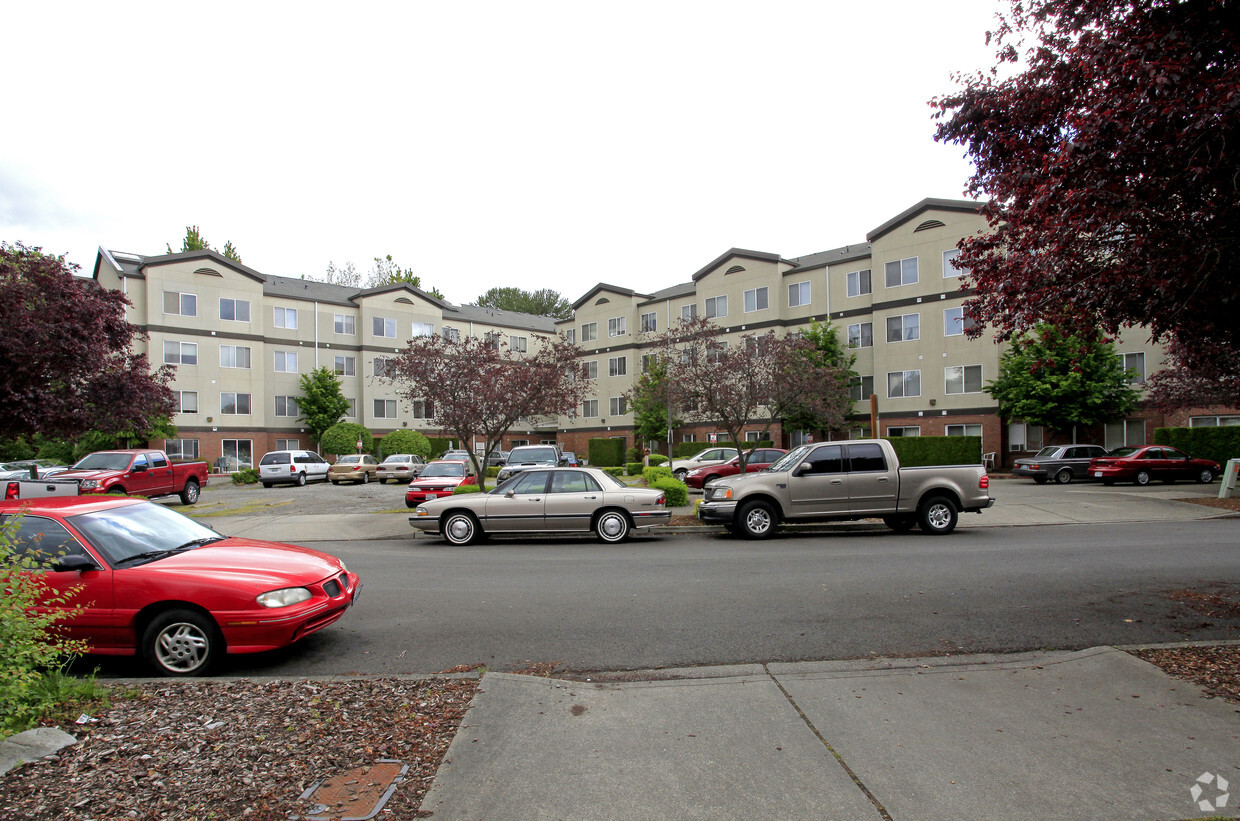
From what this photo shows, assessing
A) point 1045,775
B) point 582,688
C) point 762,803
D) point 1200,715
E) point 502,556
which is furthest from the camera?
point 502,556

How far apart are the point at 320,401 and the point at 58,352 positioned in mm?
29993

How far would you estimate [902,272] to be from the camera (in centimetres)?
3888

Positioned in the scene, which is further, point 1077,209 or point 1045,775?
point 1077,209

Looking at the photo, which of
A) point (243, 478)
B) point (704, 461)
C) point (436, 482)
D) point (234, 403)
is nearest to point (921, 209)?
point (704, 461)

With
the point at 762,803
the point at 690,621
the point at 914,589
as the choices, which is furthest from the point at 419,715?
the point at 914,589

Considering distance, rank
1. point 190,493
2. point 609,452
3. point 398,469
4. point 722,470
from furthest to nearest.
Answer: point 609,452
point 398,469
point 722,470
point 190,493

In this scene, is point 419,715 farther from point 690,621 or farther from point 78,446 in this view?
point 78,446

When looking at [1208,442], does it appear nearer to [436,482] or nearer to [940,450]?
[940,450]

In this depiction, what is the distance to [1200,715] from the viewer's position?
454 cm

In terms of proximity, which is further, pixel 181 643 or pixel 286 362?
pixel 286 362

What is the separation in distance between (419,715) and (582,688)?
3.87 feet

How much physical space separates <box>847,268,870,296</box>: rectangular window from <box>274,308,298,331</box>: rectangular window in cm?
Answer: 3552

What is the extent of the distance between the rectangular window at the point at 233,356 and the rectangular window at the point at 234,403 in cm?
181

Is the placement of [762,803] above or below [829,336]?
below
